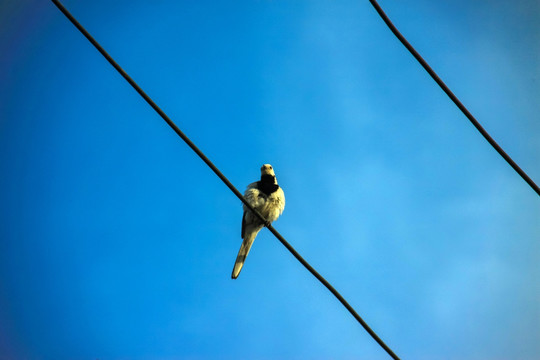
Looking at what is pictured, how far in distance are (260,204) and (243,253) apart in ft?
3.67

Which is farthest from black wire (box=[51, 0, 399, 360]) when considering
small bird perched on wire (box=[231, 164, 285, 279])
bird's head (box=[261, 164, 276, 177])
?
bird's head (box=[261, 164, 276, 177])

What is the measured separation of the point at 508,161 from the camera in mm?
3475

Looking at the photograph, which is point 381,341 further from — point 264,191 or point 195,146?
point 264,191

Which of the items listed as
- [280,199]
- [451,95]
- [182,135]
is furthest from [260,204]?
[451,95]

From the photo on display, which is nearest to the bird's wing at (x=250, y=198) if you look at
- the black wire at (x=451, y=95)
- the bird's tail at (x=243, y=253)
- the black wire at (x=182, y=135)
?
the bird's tail at (x=243, y=253)

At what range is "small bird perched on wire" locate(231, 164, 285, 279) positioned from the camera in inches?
344

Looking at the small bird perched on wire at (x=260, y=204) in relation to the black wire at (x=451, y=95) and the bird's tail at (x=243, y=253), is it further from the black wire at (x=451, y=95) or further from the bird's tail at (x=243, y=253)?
the black wire at (x=451, y=95)

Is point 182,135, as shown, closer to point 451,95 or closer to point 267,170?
point 451,95

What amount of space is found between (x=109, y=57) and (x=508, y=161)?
3.20 metres

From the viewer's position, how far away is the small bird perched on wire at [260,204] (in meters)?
8.75

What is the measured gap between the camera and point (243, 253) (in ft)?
30.0

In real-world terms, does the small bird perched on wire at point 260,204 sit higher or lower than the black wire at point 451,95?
higher

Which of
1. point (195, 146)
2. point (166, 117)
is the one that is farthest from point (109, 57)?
point (195, 146)

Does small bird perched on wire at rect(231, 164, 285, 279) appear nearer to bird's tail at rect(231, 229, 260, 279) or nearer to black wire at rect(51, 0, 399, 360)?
bird's tail at rect(231, 229, 260, 279)
